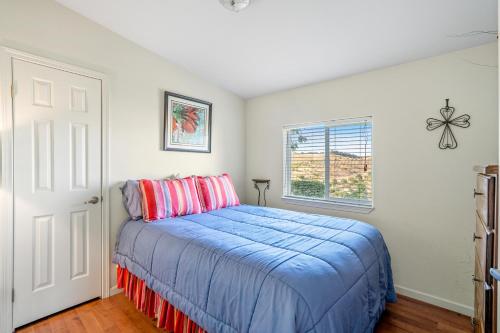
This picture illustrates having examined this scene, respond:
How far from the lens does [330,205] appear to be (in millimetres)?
2934

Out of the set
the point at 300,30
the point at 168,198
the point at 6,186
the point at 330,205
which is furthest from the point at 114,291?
the point at 300,30

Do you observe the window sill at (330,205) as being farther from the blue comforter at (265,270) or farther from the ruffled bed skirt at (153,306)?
the ruffled bed skirt at (153,306)

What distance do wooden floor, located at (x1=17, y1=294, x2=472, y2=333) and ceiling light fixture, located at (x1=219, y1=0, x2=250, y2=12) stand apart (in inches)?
101

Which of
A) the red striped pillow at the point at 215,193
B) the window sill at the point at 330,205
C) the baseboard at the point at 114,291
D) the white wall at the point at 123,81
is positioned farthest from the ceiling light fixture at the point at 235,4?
the baseboard at the point at 114,291

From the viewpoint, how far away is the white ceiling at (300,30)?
181cm

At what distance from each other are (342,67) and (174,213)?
7.61 ft

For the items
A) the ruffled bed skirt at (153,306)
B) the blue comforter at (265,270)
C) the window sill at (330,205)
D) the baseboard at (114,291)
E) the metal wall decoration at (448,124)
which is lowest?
the baseboard at (114,291)

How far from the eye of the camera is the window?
2.74 metres

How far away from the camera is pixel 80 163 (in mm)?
2217

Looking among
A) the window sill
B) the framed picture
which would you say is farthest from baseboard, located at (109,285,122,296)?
the window sill

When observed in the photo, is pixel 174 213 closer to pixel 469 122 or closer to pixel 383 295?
pixel 383 295

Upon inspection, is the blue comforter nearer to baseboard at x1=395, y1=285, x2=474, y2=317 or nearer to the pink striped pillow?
the pink striped pillow

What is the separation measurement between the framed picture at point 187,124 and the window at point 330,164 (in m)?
1.10

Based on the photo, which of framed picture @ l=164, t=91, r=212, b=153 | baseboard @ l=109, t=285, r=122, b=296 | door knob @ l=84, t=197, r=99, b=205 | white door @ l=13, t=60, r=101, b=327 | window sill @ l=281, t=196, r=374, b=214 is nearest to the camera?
white door @ l=13, t=60, r=101, b=327
